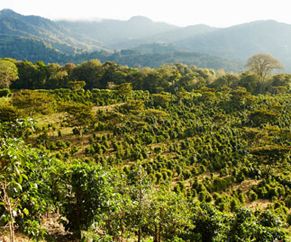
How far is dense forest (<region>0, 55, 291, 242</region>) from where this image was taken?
25.1ft

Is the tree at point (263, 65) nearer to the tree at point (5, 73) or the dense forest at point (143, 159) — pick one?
the dense forest at point (143, 159)

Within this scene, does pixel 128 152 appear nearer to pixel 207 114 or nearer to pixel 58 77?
pixel 207 114

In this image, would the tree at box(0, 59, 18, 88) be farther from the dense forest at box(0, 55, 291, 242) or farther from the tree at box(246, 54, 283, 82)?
the tree at box(246, 54, 283, 82)

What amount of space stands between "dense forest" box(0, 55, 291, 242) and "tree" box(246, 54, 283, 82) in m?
0.25

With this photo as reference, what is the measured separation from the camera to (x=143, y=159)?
2259 centimetres

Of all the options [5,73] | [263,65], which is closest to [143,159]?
[5,73]

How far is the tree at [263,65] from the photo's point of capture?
52594mm

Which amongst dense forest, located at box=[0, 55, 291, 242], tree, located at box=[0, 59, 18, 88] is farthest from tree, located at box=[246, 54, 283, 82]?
tree, located at box=[0, 59, 18, 88]

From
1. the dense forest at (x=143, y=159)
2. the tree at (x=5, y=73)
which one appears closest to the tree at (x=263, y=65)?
the dense forest at (x=143, y=159)

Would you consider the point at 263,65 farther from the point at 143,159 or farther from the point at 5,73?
the point at 5,73

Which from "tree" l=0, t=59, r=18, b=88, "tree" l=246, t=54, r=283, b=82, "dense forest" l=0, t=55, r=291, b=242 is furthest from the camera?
"tree" l=246, t=54, r=283, b=82

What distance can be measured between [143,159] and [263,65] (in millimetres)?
39720

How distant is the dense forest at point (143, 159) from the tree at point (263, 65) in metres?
0.25

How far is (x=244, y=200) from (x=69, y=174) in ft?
41.7
